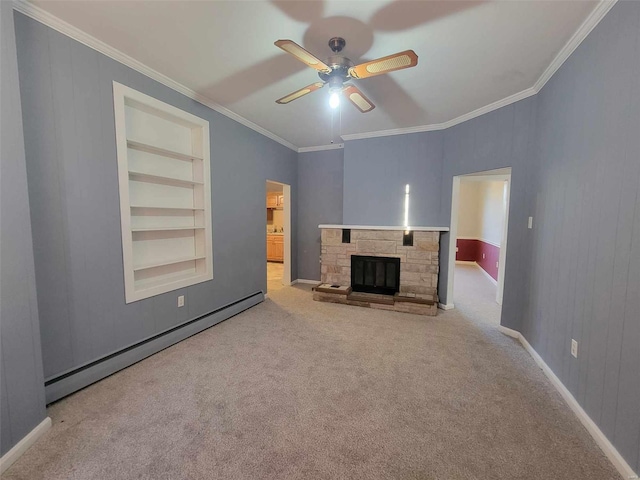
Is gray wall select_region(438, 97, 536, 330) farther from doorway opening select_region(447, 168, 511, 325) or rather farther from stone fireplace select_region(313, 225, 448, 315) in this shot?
stone fireplace select_region(313, 225, 448, 315)

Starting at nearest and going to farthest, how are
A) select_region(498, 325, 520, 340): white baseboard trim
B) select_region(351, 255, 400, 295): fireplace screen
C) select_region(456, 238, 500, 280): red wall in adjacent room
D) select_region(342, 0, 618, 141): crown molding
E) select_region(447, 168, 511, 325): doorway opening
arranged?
select_region(342, 0, 618, 141): crown molding, select_region(498, 325, 520, 340): white baseboard trim, select_region(447, 168, 511, 325): doorway opening, select_region(351, 255, 400, 295): fireplace screen, select_region(456, 238, 500, 280): red wall in adjacent room

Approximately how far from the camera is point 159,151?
2.68m

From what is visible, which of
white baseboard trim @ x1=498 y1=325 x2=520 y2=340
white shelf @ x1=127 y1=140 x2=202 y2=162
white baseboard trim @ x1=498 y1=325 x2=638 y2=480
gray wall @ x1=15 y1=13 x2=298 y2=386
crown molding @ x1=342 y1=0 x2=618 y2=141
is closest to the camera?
white baseboard trim @ x1=498 y1=325 x2=638 y2=480

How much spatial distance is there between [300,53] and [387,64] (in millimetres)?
577

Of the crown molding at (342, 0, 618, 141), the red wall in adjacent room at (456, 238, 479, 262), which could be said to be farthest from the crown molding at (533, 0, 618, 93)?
the red wall in adjacent room at (456, 238, 479, 262)

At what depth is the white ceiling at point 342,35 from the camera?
1653 millimetres

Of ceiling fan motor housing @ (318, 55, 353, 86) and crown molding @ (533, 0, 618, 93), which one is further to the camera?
ceiling fan motor housing @ (318, 55, 353, 86)

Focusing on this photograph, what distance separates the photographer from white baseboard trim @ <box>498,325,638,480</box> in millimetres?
1306

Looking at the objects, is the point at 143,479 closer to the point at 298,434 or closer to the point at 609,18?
the point at 298,434

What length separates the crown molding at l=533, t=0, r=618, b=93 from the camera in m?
1.57

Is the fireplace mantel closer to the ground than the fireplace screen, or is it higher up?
higher up

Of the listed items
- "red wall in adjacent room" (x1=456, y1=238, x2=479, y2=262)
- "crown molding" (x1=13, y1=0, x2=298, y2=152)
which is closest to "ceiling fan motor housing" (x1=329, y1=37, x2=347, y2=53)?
"crown molding" (x1=13, y1=0, x2=298, y2=152)

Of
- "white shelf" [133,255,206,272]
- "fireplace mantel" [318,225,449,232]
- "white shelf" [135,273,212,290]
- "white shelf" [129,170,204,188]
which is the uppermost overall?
"white shelf" [129,170,204,188]

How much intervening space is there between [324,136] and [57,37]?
3.21 m
